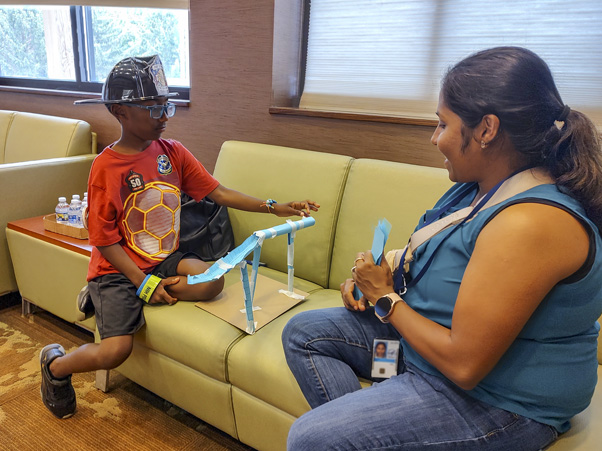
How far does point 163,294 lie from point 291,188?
A: 0.65 m

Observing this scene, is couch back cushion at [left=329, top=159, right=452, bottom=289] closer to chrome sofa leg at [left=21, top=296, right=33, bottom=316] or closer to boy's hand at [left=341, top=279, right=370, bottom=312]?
boy's hand at [left=341, top=279, right=370, bottom=312]

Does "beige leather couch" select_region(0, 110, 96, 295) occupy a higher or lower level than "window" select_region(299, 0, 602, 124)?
lower

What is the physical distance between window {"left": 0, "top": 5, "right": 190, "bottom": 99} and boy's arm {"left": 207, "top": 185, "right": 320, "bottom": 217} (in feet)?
3.68

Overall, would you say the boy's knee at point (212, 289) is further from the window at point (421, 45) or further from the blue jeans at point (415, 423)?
the window at point (421, 45)

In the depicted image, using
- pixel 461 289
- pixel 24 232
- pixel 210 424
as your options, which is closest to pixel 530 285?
pixel 461 289

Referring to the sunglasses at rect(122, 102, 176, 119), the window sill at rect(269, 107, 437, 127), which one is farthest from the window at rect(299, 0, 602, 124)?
the sunglasses at rect(122, 102, 176, 119)

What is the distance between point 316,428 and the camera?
90 cm

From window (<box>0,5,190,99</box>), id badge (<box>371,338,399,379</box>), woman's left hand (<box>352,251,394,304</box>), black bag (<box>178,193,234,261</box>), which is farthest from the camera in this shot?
window (<box>0,5,190,99</box>)

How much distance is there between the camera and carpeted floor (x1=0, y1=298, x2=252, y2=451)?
148cm

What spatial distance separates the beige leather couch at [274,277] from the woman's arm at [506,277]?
0.33 metres

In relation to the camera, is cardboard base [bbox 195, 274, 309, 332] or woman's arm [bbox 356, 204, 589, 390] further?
cardboard base [bbox 195, 274, 309, 332]

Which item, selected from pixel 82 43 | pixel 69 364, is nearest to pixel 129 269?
pixel 69 364

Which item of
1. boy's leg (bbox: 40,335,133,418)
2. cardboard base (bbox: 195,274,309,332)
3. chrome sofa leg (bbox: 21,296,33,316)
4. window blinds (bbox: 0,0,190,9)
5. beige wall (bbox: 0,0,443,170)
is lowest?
chrome sofa leg (bbox: 21,296,33,316)

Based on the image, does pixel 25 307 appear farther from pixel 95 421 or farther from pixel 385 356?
pixel 385 356
